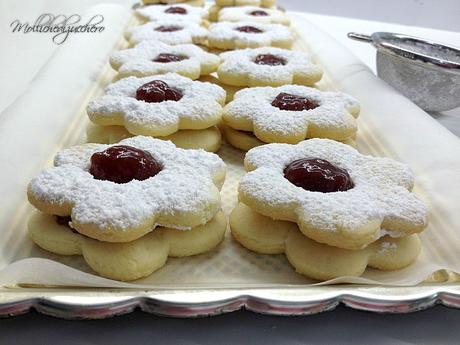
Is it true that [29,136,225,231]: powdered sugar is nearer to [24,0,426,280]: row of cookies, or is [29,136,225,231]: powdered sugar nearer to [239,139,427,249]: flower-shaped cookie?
[24,0,426,280]: row of cookies

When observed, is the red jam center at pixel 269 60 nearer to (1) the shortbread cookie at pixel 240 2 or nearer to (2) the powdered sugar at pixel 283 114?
(2) the powdered sugar at pixel 283 114

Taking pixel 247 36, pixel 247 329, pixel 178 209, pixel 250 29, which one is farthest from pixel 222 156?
pixel 250 29

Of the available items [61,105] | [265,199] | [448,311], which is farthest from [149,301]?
[61,105]

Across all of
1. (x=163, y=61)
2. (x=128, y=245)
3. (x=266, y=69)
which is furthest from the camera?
(x=163, y=61)

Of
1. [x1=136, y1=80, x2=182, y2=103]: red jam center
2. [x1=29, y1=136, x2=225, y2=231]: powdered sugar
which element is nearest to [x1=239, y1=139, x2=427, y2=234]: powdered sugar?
[x1=29, y1=136, x2=225, y2=231]: powdered sugar

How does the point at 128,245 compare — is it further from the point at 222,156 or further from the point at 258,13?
the point at 258,13

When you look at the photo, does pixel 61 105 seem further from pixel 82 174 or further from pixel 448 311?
pixel 448 311

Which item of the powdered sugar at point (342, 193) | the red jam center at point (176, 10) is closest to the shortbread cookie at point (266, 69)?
the powdered sugar at point (342, 193)
